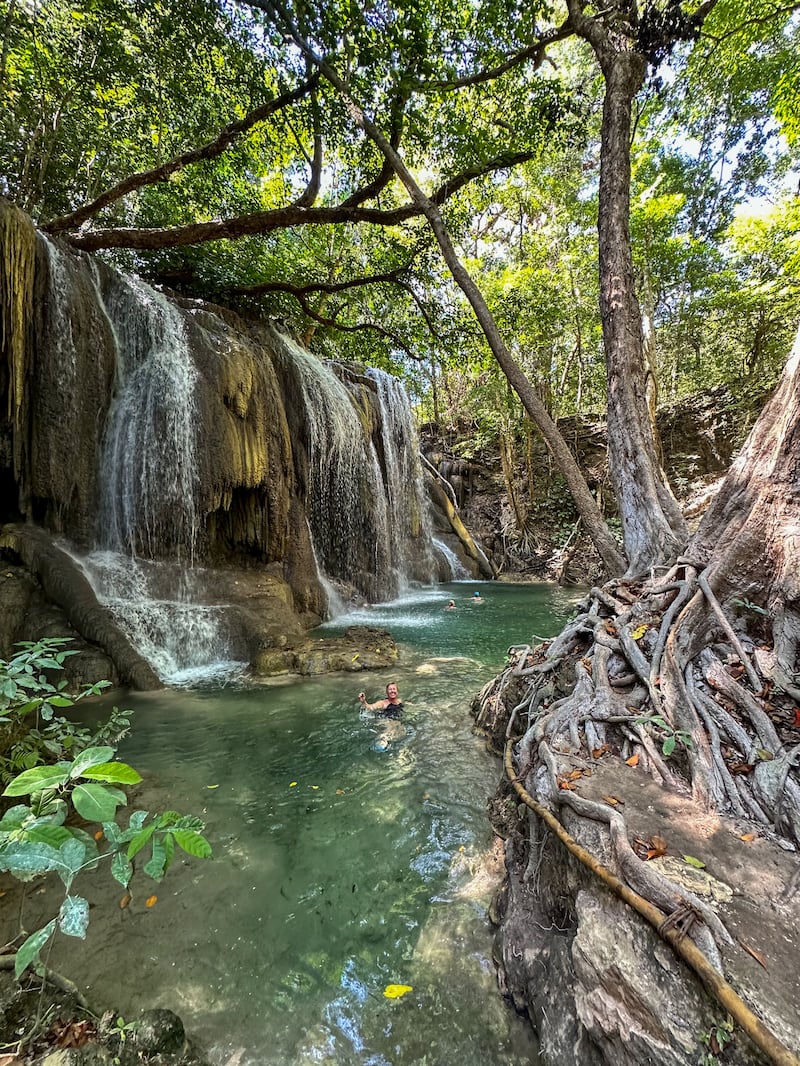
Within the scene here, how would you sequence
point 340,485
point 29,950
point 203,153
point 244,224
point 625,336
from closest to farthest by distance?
point 29,950
point 625,336
point 203,153
point 244,224
point 340,485

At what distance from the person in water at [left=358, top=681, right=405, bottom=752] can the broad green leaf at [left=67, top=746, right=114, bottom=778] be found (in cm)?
334

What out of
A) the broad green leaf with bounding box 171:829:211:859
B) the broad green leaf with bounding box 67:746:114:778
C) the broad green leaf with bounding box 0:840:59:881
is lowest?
the broad green leaf with bounding box 171:829:211:859

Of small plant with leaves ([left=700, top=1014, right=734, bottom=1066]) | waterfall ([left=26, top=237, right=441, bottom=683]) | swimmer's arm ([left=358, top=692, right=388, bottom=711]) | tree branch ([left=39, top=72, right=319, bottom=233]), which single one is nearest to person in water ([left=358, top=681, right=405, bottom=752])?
swimmer's arm ([left=358, top=692, right=388, bottom=711])

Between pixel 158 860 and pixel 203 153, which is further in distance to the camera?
pixel 203 153

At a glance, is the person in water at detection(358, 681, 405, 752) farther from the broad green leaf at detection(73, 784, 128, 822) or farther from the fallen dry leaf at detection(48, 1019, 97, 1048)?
the broad green leaf at detection(73, 784, 128, 822)

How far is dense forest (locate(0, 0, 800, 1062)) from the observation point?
288 cm

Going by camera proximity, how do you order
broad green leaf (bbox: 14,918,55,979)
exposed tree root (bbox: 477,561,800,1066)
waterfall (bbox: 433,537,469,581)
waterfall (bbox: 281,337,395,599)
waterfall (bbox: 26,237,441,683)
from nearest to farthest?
broad green leaf (bbox: 14,918,55,979), exposed tree root (bbox: 477,561,800,1066), waterfall (bbox: 26,237,441,683), waterfall (bbox: 281,337,395,599), waterfall (bbox: 433,537,469,581)

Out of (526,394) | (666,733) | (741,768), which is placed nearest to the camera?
(741,768)

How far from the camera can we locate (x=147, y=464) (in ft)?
25.3

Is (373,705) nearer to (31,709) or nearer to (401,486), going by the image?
(31,709)

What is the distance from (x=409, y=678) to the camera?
6023 mm

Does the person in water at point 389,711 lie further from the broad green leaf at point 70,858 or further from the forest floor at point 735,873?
the broad green leaf at point 70,858

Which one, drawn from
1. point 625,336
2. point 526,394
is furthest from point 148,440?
point 625,336

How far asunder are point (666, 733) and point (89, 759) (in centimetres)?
278
